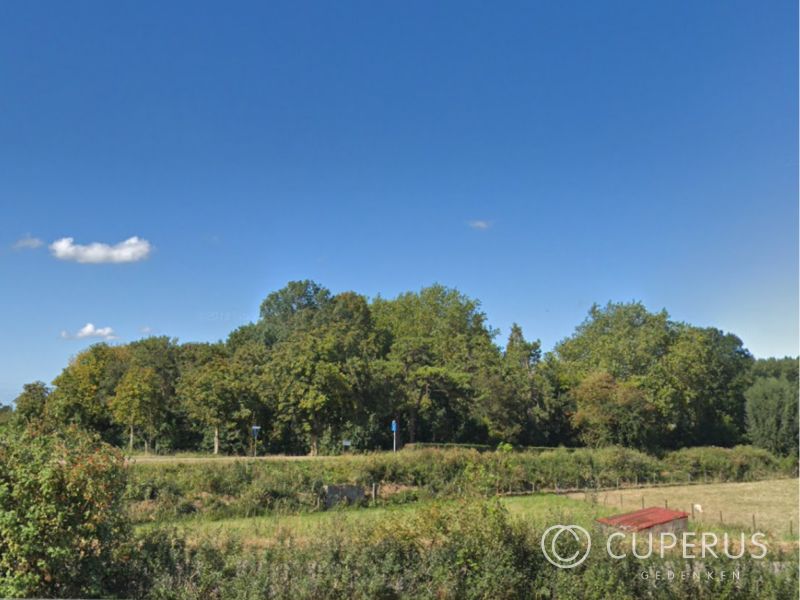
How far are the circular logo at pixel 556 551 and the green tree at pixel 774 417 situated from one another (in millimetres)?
48323

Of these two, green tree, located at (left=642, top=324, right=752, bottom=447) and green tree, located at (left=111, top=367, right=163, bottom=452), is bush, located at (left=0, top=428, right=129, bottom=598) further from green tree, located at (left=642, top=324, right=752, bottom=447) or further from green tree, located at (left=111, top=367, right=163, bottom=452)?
green tree, located at (left=642, top=324, right=752, bottom=447)

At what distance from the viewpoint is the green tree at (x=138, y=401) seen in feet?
120

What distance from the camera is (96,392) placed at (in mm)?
41219

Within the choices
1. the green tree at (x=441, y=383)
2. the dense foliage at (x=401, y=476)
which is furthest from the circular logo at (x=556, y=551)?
the green tree at (x=441, y=383)

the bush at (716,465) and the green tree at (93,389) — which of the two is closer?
the bush at (716,465)

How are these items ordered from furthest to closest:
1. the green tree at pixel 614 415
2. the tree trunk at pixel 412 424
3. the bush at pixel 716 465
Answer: the tree trunk at pixel 412 424 → the green tree at pixel 614 415 → the bush at pixel 716 465

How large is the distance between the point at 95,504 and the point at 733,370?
68.2 m

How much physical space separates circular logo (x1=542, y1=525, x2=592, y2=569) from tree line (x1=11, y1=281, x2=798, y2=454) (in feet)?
88.7

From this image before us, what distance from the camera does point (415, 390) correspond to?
134ft

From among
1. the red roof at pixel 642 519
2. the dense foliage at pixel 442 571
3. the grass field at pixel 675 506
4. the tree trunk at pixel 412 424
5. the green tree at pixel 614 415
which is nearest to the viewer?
the dense foliage at pixel 442 571

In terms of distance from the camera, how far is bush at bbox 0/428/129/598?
5789 millimetres

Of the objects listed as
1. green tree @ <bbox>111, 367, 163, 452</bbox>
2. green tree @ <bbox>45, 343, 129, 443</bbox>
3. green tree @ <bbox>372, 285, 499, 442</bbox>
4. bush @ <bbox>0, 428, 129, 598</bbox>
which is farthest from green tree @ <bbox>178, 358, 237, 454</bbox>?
bush @ <bbox>0, 428, 129, 598</bbox>

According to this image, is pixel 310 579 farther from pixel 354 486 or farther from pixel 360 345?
pixel 360 345

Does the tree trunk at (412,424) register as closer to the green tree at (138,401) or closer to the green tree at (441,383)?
the green tree at (441,383)
